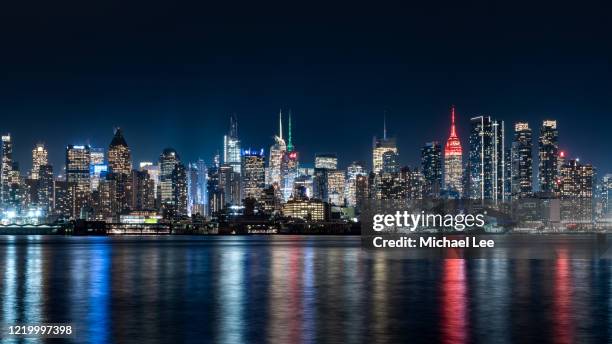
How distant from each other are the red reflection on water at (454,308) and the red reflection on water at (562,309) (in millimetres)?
3180

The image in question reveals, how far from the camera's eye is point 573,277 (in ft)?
188

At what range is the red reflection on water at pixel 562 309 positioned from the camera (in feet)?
96.5

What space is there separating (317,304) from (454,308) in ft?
19.8

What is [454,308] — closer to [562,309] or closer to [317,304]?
[562,309]

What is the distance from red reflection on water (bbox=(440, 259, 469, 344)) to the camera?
1161 inches

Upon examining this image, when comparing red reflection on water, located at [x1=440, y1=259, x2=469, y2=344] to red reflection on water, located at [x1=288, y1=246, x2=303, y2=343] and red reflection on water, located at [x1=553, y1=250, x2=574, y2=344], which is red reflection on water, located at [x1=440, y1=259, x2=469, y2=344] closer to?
red reflection on water, located at [x1=553, y1=250, x2=574, y2=344]

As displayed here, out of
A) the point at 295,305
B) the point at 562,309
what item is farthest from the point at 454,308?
the point at 295,305

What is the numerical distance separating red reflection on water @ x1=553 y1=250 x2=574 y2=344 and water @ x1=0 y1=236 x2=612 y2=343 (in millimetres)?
68

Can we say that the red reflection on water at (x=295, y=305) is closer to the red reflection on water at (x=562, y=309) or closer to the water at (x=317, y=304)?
the water at (x=317, y=304)

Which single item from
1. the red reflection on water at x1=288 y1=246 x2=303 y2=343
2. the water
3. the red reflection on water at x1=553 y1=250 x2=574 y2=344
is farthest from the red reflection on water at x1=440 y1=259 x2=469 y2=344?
the red reflection on water at x1=288 y1=246 x2=303 y2=343

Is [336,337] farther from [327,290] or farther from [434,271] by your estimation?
[434,271]

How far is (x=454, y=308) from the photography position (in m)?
38.2

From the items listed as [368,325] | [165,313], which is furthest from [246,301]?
[368,325]

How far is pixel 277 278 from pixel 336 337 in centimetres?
2707
